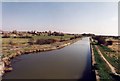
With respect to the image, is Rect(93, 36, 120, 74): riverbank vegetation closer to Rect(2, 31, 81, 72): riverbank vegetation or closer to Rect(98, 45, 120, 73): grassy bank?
Rect(98, 45, 120, 73): grassy bank

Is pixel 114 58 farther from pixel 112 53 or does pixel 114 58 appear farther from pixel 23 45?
pixel 23 45

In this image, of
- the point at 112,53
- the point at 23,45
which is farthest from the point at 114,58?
the point at 23,45

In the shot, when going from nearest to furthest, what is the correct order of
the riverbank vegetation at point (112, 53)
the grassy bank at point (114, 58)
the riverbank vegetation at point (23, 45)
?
the grassy bank at point (114, 58), the riverbank vegetation at point (112, 53), the riverbank vegetation at point (23, 45)

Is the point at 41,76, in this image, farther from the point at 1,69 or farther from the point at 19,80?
A: the point at 1,69

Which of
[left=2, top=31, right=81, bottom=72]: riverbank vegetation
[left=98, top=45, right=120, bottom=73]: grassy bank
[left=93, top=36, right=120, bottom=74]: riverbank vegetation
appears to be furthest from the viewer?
[left=2, top=31, right=81, bottom=72]: riverbank vegetation

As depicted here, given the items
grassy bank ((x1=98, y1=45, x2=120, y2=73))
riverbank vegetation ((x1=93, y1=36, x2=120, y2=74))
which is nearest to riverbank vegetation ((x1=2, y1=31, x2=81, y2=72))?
riverbank vegetation ((x1=93, y1=36, x2=120, y2=74))

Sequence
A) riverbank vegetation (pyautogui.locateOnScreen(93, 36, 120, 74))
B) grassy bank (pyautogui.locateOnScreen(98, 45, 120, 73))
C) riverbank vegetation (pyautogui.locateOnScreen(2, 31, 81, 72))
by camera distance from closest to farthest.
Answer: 1. grassy bank (pyautogui.locateOnScreen(98, 45, 120, 73))
2. riverbank vegetation (pyautogui.locateOnScreen(93, 36, 120, 74))
3. riverbank vegetation (pyautogui.locateOnScreen(2, 31, 81, 72))

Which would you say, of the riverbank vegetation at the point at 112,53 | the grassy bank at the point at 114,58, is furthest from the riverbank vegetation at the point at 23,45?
the grassy bank at the point at 114,58

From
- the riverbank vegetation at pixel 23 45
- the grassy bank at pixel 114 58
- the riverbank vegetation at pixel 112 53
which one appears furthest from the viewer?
the riverbank vegetation at pixel 23 45

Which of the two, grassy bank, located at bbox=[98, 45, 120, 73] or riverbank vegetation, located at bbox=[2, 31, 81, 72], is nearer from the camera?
grassy bank, located at bbox=[98, 45, 120, 73]

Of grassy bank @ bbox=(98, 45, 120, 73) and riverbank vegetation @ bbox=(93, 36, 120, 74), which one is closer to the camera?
grassy bank @ bbox=(98, 45, 120, 73)

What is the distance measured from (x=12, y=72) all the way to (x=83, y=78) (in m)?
7.59

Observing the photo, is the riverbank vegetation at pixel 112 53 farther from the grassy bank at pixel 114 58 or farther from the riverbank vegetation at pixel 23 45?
the riverbank vegetation at pixel 23 45

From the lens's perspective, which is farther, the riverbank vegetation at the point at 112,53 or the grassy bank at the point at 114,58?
the riverbank vegetation at the point at 112,53
